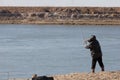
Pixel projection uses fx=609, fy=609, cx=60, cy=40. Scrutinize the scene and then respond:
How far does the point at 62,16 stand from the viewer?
111 m

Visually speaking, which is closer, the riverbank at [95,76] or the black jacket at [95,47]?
the riverbank at [95,76]

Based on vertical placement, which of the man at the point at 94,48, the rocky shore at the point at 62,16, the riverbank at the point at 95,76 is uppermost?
the rocky shore at the point at 62,16

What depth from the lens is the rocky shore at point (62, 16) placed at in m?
99.6

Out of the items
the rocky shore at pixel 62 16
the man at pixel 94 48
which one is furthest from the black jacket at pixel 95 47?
the rocky shore at pixel 62 16

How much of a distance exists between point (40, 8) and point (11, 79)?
354ft

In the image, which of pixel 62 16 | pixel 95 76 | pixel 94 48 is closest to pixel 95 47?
pixel 94 48

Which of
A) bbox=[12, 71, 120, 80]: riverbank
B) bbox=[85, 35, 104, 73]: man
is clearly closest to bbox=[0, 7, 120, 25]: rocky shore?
bbox=[85, 35, 104, 73]: man

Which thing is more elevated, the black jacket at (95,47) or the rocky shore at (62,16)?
the rocky shore at (62,16)

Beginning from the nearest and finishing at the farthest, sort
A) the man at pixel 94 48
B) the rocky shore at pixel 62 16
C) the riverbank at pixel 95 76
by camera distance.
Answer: the riverbank at pixel 95 76
the man at pixel 94 48
the rocky shore at pixel 62 16

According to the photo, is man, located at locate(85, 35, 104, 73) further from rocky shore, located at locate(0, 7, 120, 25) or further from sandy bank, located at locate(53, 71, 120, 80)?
rocky shore, located at locate(0, 7, 120, 25)

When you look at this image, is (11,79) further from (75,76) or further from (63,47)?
(63,47)

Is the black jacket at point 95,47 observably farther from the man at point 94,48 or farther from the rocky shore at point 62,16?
the rocky shore at point 62,16

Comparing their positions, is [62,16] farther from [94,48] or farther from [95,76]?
[95,76]

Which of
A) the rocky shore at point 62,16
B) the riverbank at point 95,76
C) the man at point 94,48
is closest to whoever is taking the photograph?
the riverbank at point 95,76
